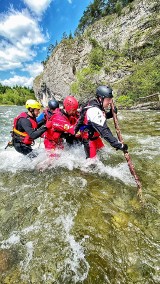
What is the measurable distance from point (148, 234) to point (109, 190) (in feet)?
5.66

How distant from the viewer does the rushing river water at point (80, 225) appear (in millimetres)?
3195

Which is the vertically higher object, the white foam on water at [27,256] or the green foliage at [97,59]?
the green foliage at [97,59]

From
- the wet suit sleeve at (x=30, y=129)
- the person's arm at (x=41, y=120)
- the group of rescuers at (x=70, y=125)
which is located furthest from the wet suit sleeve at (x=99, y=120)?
the person's arm at (x=41, y=120)

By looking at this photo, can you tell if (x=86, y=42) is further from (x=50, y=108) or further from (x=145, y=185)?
(x=145, y=185)

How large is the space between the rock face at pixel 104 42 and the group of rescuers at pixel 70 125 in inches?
1586

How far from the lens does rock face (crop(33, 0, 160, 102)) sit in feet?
155

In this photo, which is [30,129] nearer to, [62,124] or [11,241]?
[62,124]

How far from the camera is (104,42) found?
5922 cm

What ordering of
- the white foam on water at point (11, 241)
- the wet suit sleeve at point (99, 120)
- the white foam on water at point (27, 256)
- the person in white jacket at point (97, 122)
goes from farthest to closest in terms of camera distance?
the wet suit sleeve at point (99, 120)
the person in white jacket at point (97, 122)
the white foam on water at point (11, 241)
the white foam on water at point (27, 256)

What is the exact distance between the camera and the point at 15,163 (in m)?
8.44

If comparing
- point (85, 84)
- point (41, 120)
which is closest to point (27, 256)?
point (41, 120)

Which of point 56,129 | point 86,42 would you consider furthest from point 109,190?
point 86,42

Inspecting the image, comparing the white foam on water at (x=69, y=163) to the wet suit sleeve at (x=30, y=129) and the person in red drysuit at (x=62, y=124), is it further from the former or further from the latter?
the wet suit sleeve at (x=30, y=129)

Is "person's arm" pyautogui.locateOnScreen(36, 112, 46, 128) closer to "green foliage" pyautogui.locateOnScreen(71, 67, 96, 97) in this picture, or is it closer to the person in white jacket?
the person in white jacket
